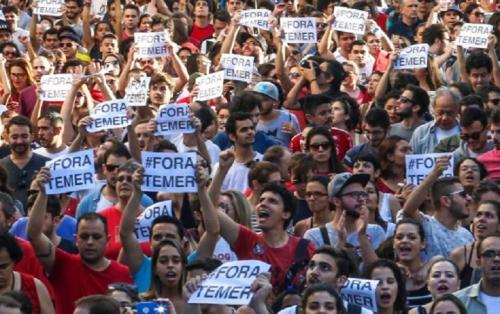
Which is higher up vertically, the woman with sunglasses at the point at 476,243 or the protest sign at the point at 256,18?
the protest sign at the point at 256,18

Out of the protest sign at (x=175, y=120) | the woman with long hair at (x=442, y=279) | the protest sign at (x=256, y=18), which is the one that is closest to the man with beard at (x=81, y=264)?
the woman with long hair at (x=442, y=279)

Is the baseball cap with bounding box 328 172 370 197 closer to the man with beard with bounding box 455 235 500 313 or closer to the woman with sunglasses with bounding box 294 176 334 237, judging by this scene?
the woman with sunglasses with bounding box 294 176 334 237

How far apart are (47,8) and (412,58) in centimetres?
511

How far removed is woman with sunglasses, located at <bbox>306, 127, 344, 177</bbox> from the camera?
1548cm

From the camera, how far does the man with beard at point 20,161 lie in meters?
15.6

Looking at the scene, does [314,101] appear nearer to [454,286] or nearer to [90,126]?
[90,126]

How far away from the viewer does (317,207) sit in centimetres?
1414

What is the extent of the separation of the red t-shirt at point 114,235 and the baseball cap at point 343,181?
131 centimetres

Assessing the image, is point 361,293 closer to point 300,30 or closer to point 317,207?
point 317,207

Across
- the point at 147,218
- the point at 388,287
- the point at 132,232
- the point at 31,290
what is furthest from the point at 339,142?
the point at 31,290

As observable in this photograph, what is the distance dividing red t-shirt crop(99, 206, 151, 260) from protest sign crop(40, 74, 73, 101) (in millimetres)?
3951

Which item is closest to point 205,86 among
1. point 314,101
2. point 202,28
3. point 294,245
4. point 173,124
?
point 314,101

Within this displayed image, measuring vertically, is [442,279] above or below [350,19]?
below

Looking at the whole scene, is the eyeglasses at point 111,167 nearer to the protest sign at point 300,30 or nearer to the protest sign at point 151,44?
the protest sign at point 151,44
